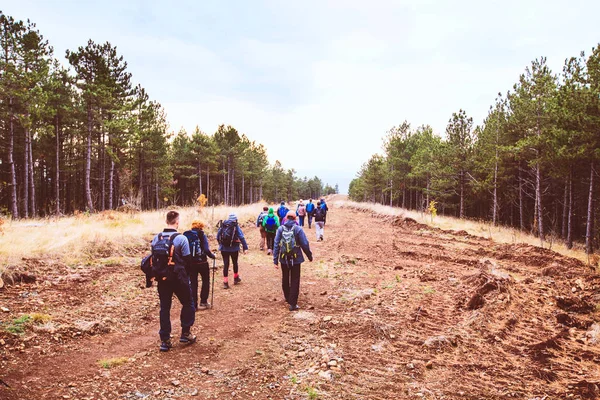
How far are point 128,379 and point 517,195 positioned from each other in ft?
119

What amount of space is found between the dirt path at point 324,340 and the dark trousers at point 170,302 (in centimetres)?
35

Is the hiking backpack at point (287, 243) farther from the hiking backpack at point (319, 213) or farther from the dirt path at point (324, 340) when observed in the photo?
the hiking backpack at point (319, 213)

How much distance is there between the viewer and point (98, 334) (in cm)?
581

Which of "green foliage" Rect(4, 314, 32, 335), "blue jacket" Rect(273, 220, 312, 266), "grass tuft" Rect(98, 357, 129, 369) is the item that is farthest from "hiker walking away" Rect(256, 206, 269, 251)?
"grass tuft" Rect(98, 357, 129, 369)

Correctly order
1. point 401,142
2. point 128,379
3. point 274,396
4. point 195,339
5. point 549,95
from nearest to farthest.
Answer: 1. point 274,396
2. point 128,379
3. point 195,339
4. point 549,95
5. point 401,142

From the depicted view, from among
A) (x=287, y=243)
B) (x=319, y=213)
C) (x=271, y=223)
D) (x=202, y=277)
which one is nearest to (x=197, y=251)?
(x=202, y=277)

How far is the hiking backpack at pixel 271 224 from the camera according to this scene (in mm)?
12859

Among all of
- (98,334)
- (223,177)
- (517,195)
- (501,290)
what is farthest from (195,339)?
(223,177)

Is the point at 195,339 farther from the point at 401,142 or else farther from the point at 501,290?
the point at 401,142

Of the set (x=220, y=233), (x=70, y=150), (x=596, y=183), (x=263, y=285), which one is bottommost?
(x=263, y=285)

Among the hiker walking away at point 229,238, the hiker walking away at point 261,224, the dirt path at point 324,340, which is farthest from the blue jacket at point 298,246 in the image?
the hiker walking away at point 261,224

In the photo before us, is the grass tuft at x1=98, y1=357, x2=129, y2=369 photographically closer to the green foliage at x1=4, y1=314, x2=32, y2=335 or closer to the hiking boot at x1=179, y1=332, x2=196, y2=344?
the hiking boot at x1=179, y1=332, x2=196, y2=344

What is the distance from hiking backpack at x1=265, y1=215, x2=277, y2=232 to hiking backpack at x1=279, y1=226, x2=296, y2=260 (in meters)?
5.08

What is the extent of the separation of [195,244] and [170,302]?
1614 millimetres
